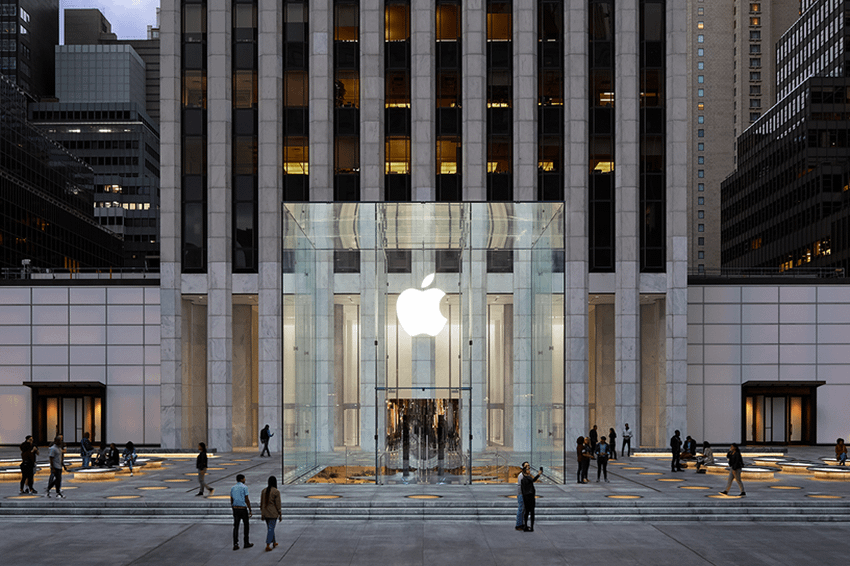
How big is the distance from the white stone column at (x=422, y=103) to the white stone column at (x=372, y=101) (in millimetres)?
1757

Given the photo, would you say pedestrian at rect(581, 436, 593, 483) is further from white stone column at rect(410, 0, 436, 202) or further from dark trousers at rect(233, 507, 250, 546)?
white stone column at rect(410, 0, 436, 202)

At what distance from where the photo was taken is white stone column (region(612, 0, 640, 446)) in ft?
147

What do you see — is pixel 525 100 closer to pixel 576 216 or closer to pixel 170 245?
pixel 576 216

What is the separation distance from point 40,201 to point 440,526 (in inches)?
3648

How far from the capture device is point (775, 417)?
47.5 meters

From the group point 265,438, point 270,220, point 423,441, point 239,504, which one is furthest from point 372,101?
point 239,504

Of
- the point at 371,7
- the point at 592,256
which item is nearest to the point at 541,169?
the point at 592,256

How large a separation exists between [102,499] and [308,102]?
89.5 ft

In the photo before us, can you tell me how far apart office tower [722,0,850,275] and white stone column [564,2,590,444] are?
51.8m

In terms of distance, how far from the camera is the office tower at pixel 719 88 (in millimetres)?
149875

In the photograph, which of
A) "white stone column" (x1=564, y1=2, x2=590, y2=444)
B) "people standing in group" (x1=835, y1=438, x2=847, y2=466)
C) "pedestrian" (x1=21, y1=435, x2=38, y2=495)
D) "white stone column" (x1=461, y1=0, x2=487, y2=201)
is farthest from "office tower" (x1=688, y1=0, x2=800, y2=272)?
"pedestrian" (x1=21, y1=435, x2=38, y2=495)

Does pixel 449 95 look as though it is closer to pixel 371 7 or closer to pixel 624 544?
pixel 371 7

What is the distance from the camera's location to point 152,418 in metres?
46.6

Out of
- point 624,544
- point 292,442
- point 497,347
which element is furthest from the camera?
point 497,347
